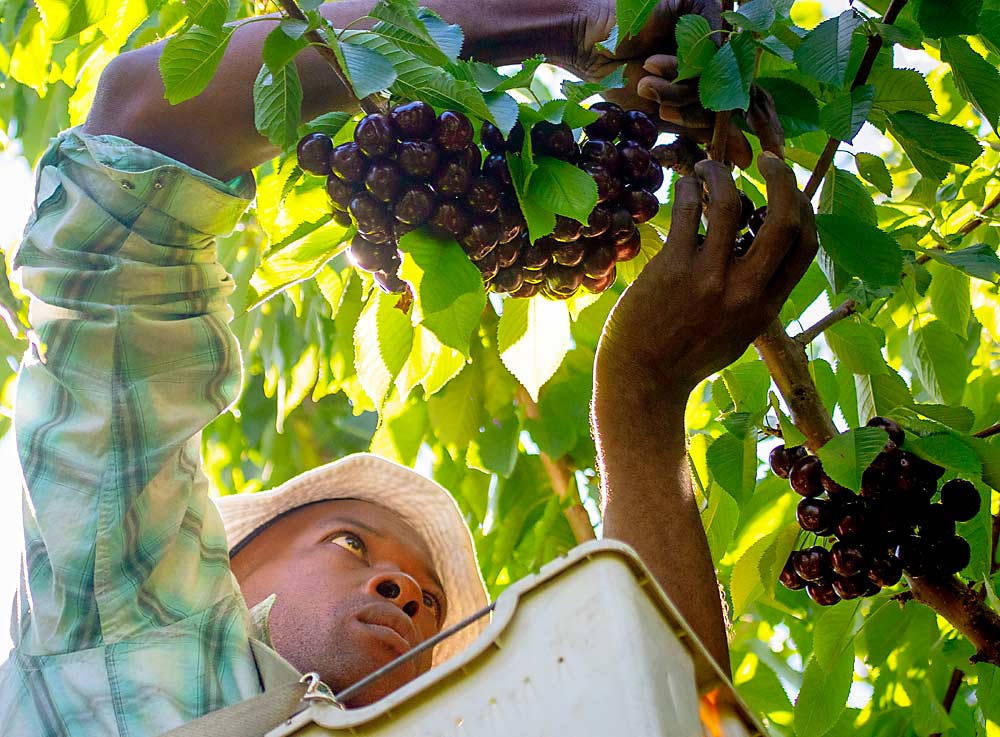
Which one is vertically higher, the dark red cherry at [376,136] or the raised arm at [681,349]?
the dark red cherry at [376,136]

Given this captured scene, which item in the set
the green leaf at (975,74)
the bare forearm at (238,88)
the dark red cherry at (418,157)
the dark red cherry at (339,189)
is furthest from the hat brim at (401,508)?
the green leaf at (975,74)

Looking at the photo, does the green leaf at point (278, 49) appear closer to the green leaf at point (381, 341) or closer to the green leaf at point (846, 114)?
the green leaf at point (381, 341)

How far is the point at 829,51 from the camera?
183cm

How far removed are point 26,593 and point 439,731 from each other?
92 centimetres

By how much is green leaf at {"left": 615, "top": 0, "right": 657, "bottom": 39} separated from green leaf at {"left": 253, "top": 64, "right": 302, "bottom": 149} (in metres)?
0.43

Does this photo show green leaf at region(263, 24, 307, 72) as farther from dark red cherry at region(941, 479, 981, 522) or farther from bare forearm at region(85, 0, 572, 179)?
A: dark red cherry at region(941, 479, 981, 522)

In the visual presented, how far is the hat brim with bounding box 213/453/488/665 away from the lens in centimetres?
275

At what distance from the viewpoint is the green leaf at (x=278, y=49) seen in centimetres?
169

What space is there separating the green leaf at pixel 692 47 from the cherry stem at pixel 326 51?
0.41m

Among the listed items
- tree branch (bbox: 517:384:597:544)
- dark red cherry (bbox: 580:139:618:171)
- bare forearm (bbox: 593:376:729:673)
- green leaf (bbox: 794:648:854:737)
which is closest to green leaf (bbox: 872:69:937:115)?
dark red cherry (bbox: 580:139:618:171)

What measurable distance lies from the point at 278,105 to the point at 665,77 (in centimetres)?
56

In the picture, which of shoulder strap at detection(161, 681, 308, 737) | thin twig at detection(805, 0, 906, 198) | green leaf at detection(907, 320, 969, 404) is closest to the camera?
shoulder strap at detection(161, 681, 308, 737)

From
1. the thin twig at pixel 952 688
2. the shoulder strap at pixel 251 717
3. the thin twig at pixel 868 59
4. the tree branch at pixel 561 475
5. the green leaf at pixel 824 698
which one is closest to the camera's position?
the shoulder strap at pixel 251 717

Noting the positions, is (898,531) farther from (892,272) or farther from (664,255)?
(664,255)
